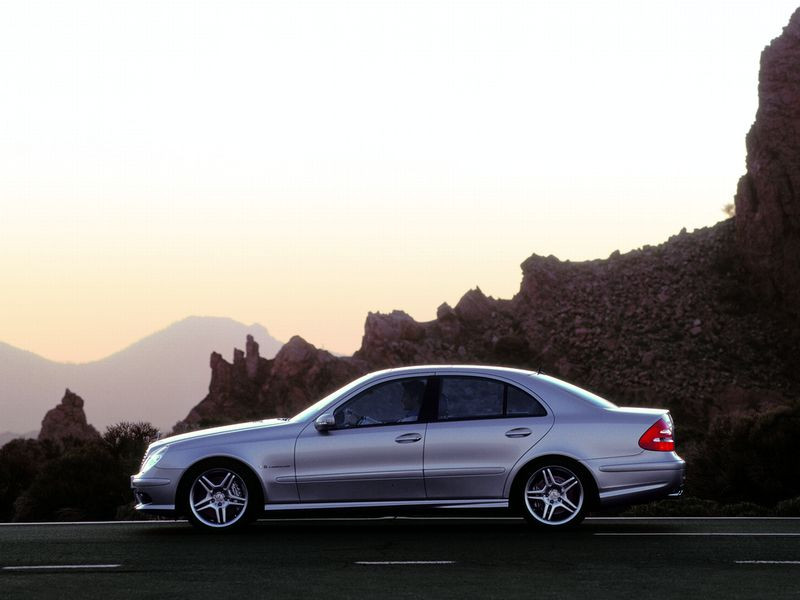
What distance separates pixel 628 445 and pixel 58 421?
58565 mm

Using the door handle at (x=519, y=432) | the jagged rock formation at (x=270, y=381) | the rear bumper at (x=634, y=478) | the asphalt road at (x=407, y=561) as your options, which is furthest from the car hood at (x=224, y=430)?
the jagged rock formation at (x=270, y=381)

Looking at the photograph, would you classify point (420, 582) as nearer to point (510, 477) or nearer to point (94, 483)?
point (510, 477)

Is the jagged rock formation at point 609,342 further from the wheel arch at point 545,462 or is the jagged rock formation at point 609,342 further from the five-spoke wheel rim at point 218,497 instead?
the wheel arch at point 545,462

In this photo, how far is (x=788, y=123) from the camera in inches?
2790

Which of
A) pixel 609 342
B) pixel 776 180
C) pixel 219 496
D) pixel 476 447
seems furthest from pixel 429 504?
pixel 609 342

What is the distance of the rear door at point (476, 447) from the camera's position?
12.8m

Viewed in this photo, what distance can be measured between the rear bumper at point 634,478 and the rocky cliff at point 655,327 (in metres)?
55.5

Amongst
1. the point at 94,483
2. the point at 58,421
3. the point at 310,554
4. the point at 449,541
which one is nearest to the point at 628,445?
the point at 449,541

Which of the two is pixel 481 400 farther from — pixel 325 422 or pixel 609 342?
pixel 609 342

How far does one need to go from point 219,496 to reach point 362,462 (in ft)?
4.62

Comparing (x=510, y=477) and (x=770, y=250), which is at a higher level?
(x=770, y=250)

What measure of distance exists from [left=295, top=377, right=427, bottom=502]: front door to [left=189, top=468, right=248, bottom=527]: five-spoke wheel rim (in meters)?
0.62

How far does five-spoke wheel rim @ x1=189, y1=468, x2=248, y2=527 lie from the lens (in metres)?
13.1

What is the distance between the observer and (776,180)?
230 ft
